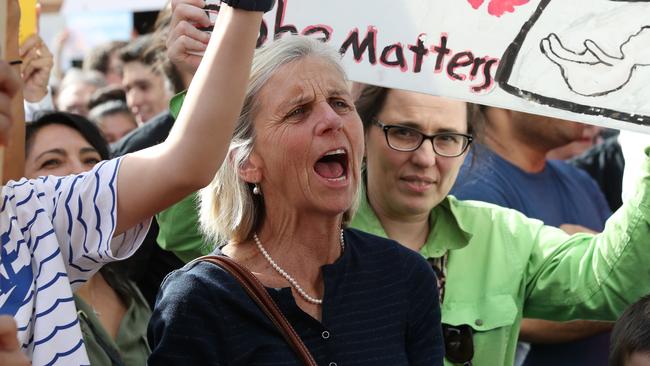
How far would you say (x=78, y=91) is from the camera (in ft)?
24.9

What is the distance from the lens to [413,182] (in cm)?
319

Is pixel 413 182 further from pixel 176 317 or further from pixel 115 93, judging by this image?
pixel 115 93

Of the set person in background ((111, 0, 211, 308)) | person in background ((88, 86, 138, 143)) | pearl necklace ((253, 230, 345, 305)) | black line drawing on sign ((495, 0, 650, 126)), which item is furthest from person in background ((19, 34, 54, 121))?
person in background ((88, 86, 138, 143))

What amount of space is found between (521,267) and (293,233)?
875 millimetres

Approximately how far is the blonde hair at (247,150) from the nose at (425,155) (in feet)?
2.17

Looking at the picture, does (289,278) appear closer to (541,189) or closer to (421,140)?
(421,140)

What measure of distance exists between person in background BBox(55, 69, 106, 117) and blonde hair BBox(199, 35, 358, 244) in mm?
4655

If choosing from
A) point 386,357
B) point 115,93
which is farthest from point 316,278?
point 115,93

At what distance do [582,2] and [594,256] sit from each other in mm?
726

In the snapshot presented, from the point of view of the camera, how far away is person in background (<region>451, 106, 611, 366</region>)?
3668 mm

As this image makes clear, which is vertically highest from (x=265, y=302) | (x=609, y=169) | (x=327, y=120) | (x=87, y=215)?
(x=327, y=120)

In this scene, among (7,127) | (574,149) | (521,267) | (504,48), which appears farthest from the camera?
(574,149)

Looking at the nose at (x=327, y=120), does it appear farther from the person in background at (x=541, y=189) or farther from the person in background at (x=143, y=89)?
the person in background at (x=143, y=89)

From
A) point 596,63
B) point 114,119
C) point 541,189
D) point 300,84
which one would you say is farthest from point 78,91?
point 596,63
